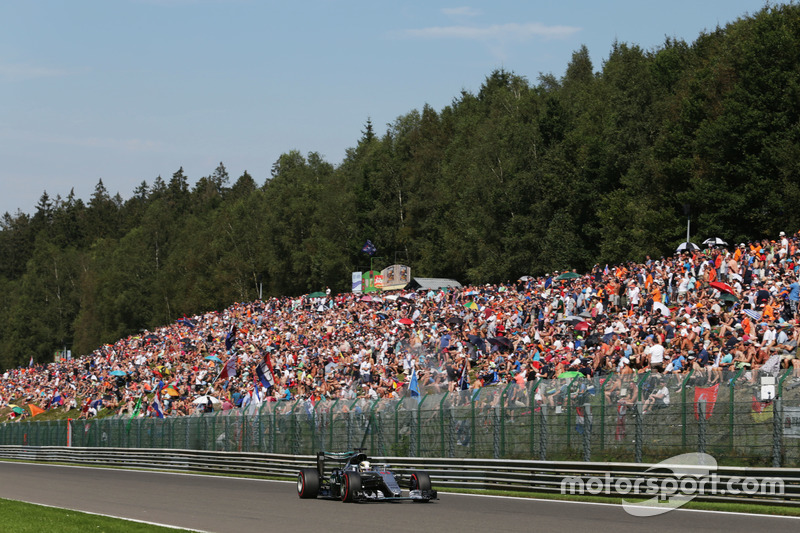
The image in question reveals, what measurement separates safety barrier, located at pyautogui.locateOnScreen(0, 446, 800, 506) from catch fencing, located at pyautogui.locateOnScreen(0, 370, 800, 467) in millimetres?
270

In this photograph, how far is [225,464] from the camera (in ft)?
99.5

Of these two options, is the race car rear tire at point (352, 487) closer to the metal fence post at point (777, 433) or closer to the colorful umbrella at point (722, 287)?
the metal fence post at point (777, 433)

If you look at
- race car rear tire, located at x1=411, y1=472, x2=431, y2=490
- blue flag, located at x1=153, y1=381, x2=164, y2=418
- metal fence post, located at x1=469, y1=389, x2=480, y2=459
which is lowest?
blue flag, located at x1=153, y1=381, x2=164, y2=418

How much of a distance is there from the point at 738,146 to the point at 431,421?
36602mm

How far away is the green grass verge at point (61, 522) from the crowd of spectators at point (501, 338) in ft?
29.2

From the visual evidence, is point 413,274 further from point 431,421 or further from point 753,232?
point 431,421

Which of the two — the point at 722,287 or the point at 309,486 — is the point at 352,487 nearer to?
the point at 309,486

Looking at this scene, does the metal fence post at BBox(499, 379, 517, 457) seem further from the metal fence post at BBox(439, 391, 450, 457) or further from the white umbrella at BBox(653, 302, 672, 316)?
the white umbrella at BBox(653, 302, 672, 316)

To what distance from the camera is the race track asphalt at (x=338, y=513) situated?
45.3ft

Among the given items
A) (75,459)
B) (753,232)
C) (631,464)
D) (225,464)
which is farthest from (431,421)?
(753,232)

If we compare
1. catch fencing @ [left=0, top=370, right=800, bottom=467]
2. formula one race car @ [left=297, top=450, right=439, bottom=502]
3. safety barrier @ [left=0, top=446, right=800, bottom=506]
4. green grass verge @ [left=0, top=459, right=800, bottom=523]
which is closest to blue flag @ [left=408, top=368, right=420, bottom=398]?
catch fencing @ [left=0, top=370, right=800, bottom=467]

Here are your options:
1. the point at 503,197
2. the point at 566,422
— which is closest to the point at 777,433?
the point at 566,422

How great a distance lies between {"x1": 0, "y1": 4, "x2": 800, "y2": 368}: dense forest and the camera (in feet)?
176

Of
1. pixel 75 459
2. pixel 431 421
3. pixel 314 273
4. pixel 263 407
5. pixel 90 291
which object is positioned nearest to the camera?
pixel 431 421
